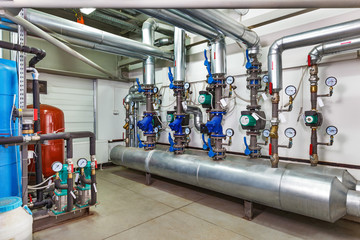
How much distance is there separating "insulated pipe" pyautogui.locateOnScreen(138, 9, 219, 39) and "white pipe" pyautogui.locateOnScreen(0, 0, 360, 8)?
1211mm

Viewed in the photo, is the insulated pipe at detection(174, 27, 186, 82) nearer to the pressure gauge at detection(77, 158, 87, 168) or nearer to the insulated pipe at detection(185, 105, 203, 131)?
the insulated pipe at detection(185, 105, 203, 131)

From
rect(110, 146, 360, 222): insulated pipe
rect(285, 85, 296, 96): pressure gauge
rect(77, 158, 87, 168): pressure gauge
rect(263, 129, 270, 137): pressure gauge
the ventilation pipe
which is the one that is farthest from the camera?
rect(263, 129, 270, 137): pressure gauge

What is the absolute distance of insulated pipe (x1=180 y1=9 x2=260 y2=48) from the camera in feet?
8.39

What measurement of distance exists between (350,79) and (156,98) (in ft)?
12.3

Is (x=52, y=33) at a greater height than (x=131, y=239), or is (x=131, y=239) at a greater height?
(x=52, y=33)

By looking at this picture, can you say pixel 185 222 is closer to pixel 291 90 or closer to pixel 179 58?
pixel 291 90

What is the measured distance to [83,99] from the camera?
567 centimetres

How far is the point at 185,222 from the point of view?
110 inches

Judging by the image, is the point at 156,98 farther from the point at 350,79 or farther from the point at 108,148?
the point at 350,79

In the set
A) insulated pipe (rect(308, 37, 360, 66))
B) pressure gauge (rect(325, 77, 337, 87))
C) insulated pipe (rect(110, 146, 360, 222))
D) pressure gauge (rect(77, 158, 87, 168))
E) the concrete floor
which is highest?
insulated pipe (rect(308, 37, 360, 66))

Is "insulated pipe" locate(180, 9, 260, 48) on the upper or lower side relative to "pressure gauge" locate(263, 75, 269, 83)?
upper

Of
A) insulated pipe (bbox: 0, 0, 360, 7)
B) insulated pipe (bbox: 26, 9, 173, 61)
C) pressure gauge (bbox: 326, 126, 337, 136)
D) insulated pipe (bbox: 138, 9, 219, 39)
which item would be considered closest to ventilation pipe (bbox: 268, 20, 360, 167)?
pressure gauge (bbox: 326, 126, 337, 136)

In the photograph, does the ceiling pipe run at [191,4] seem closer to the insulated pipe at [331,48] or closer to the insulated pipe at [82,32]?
the insulated pipe at [82,32]

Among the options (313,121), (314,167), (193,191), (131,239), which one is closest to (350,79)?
(313,121)
